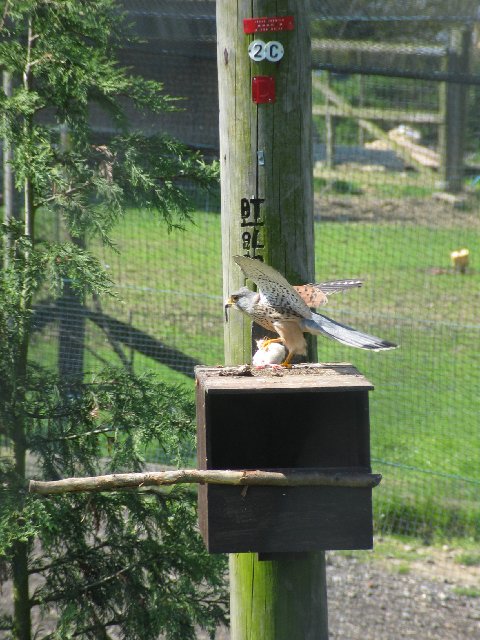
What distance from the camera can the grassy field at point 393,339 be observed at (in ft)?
21.2

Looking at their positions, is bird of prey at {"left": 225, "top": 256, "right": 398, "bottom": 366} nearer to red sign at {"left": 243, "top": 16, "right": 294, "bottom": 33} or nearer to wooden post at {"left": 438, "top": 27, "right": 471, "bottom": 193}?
red sign at {"left": 243, "top": 16, "right": 294, "bottom": 33}

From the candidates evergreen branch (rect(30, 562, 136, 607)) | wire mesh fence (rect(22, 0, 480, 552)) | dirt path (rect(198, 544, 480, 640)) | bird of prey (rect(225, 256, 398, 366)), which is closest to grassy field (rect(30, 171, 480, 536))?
wire mesh fence (rect(22, 0, 480, 552))

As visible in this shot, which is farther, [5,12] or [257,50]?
[5,12]

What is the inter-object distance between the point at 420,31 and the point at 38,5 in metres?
2.90

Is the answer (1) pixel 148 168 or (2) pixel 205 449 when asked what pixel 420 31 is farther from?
(2) pixel 205 449

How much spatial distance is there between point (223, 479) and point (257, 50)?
1.39 metres

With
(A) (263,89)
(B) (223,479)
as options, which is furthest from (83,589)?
(A) (263,89)

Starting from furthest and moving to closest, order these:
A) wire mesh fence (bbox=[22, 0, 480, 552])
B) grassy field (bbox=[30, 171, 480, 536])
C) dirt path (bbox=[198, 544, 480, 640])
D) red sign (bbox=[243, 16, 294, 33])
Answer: grassy field (bbox=[30, 171, 480, 536]), wire mesh fence (bbox=[22, 0, 480, 552]), dirt path (bbox=[198, 544, 480, 640]), red sign (bbox=[243, 16, 294, 33])

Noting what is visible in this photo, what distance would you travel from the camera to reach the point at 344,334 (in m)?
3.01

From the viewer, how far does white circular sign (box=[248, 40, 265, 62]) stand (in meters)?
3.06

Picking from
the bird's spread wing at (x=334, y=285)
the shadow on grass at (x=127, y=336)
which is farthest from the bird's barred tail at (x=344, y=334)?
the shadow on grass at (x=127, y=336)

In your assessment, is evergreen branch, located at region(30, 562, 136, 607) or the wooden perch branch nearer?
the wooden perch branch

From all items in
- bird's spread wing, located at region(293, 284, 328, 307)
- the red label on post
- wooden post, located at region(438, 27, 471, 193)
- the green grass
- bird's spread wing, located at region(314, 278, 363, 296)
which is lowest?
the green grass

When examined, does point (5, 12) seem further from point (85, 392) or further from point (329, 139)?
point (329, 139)
